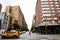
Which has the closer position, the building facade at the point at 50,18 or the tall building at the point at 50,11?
the building facade at the point at 50,18

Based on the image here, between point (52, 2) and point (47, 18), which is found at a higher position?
point (52, 2)

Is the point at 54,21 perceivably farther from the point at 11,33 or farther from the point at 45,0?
the point at 11,33

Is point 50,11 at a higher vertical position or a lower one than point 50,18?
higher

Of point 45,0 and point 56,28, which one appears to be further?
point 45,0

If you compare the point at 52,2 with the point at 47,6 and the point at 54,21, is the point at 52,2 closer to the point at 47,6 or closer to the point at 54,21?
the point at 47,6

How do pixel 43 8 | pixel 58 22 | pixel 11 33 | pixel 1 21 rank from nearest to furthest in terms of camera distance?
pixel 11 33
pixel 58 22
pixel 43 8
pixel 1 21

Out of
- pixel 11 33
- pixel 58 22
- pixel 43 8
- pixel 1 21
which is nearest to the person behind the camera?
pixel 11 33

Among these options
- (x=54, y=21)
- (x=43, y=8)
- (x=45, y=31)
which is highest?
(x=43, y=8)

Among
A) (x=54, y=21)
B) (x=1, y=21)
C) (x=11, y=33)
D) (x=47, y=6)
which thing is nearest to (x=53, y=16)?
(x=54, y=21)

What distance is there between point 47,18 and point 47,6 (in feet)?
32.1

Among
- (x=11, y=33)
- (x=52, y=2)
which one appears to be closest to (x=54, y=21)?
(x=52, y=2)

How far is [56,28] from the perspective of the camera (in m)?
79.9

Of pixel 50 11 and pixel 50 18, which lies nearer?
pixel 50 18

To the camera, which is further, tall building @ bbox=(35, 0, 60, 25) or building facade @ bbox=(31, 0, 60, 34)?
tall building @ bbox=(35, 0, 60, 25)
